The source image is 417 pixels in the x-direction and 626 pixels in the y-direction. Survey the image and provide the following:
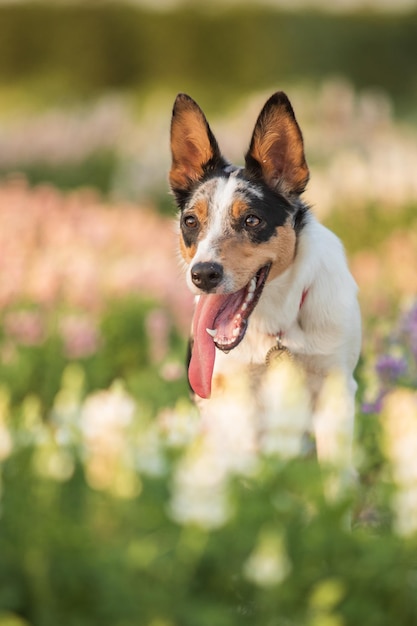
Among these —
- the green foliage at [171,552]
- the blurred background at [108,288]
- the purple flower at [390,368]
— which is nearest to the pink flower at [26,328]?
the blurred background at [108,288]

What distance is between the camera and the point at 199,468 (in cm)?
213

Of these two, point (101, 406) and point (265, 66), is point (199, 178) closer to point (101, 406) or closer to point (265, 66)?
point (101, 406)

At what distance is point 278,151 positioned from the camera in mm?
4668

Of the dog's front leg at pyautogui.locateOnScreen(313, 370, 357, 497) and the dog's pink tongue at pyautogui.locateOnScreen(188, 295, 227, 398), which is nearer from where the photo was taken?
the dog's front leg at pyautogui.locateOnScreen(313, 370, 357, 497)

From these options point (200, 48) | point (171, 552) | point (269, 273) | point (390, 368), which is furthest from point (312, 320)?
point (200, 48)

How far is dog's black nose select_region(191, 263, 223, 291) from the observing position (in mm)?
4207

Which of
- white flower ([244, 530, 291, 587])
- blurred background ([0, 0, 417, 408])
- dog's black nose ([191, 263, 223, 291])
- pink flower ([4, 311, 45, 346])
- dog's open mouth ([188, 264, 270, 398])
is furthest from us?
blurred background ([0, 0, 417, 408])

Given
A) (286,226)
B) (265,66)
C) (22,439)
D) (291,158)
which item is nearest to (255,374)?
(286,226)

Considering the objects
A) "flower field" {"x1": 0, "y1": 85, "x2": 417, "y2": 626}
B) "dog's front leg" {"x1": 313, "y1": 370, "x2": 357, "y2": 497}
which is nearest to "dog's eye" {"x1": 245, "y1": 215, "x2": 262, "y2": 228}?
"flower field" {"x1": 0, "y1": 85, "x2": 417, "y2": 626}

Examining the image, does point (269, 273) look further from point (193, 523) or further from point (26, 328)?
point (26, 328)

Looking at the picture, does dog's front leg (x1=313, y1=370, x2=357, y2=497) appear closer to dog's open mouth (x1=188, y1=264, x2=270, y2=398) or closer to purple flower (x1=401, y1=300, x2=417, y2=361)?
dog's open mouth (x1=188, y1=264, x2=270, y2=398)

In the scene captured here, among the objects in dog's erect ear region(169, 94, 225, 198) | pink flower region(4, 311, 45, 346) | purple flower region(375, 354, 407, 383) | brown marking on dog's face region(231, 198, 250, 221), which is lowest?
pink flower region(4, 311, 45, 346)

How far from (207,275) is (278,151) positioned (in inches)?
32.6

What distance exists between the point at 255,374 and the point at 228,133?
37.8ft
